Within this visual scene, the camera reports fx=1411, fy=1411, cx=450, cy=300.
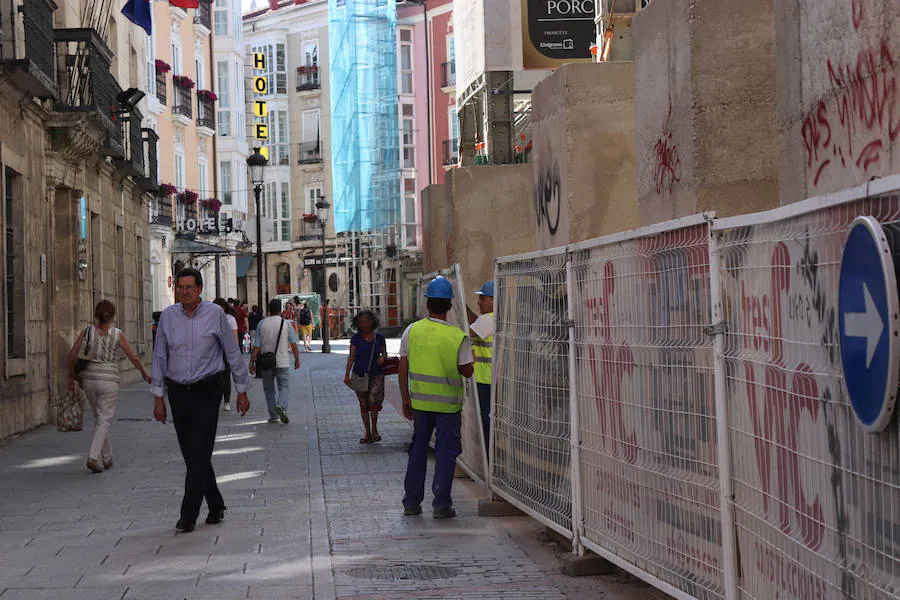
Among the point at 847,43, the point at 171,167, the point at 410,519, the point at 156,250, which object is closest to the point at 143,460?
the point at 410,519

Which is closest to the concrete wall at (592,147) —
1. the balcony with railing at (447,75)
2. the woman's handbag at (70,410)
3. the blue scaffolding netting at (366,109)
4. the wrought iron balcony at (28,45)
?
the woman's handbag at (70,410)

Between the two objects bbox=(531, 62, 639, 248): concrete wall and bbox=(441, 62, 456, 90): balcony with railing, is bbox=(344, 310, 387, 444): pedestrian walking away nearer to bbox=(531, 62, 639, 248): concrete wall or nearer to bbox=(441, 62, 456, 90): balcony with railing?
bbox=(531, 62, 639, 248): concrete wall

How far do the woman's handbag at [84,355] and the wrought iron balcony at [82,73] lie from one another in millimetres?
6985

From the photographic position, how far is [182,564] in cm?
760

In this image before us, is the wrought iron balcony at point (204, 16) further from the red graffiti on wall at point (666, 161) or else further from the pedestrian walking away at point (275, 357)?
the red graffiti on wall at point (666, 161)

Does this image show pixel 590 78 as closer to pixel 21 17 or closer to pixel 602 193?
pixel 602 193

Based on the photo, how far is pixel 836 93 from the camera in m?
6.12

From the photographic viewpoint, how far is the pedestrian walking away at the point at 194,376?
876cm

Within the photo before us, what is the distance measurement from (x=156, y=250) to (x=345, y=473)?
28.3 meters

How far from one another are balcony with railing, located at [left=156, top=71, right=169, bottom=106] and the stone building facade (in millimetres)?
14436

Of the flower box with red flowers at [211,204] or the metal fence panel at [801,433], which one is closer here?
the metal fence panel at [801,433]

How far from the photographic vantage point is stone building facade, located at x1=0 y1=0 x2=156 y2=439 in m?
15.8

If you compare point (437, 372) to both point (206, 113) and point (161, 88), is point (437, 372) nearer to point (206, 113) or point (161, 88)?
point (161, 88)

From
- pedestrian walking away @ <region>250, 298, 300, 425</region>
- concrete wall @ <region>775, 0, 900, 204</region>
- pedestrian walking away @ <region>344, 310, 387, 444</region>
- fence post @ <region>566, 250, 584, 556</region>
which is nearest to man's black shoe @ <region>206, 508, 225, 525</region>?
fence post @ <region>566, 250, 584, 556</region>
